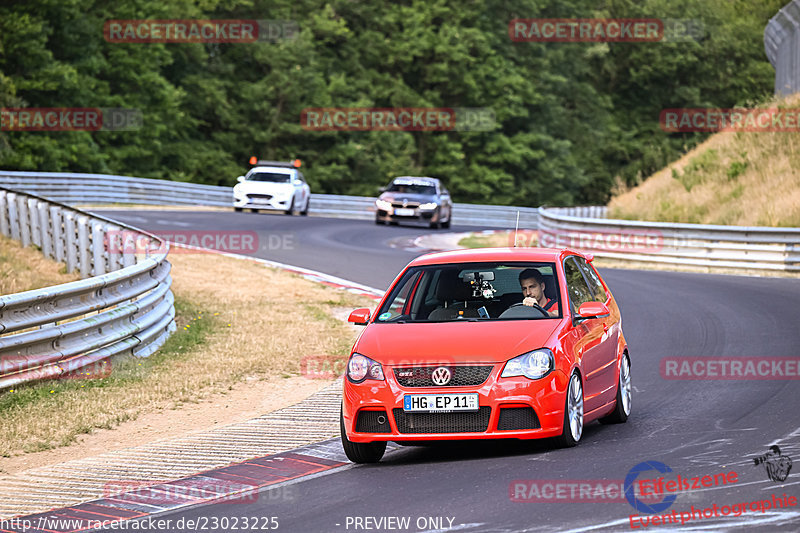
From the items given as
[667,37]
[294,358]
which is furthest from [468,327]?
[667,37]

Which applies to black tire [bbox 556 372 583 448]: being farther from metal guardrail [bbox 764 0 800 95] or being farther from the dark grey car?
the dark grey car

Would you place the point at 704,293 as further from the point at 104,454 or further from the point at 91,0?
the point at 91,0

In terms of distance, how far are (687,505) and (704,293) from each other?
45.6 feet

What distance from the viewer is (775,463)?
770 cm

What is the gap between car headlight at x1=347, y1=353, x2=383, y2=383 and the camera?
8523 mm

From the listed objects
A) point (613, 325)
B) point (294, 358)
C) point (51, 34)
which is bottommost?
point (294, 358)

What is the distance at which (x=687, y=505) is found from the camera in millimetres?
6660

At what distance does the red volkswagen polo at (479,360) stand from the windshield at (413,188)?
29.8m

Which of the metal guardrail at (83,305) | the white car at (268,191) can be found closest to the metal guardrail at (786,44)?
the white car at (268,191)

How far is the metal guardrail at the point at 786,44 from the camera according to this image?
1348 inches

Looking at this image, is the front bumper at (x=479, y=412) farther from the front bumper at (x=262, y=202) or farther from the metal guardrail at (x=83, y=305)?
the front bumper at (x=262, y=202)

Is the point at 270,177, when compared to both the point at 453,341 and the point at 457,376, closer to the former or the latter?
the point at 453,341

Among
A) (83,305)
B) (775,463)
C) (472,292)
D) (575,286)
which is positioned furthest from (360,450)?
(83,305)

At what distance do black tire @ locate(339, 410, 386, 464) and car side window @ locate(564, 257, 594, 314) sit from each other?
1.87m
